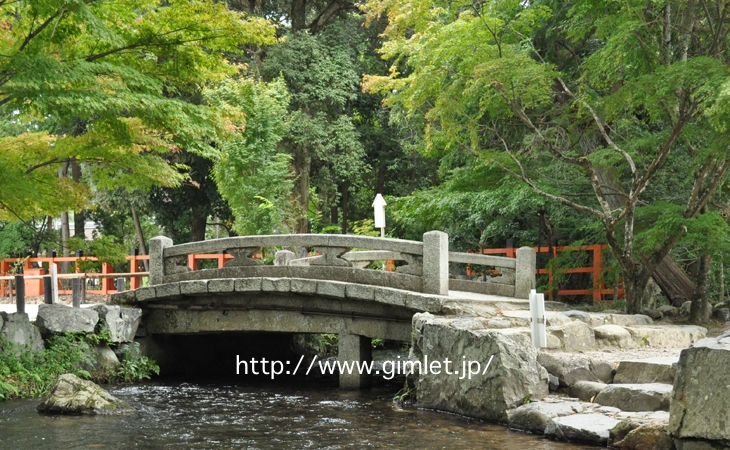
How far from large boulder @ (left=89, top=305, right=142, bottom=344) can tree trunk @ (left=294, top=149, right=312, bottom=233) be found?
1119 cm

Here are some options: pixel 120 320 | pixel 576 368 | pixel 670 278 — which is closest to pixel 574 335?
pixel 576 368

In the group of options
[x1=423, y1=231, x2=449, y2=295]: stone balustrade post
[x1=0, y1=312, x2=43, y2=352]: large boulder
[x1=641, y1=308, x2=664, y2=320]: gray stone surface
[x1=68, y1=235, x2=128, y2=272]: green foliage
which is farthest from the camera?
[x1=641, y1=308, x2=664, y2=320]: gray stone surface

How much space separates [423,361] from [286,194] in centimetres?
1391

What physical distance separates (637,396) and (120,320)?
9.04 meters

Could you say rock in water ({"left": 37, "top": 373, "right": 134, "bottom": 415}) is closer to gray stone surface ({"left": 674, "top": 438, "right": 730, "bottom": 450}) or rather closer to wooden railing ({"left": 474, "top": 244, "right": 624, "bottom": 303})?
gray stone surface ({"left": 674, "top": 438, "right": 730, "bottom": 450})

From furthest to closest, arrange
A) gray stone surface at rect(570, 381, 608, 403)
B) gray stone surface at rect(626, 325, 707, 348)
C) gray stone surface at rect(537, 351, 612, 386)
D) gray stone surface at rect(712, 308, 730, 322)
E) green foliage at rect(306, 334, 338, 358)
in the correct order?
1. green foliage at rect(306, 334, 338, 358)
2. gray stone surface at rect(712, 308, 730, 322)
3. gray stone surface at rect(626, 325, 707, 348)
4. gray stone surface at rect(537, 351, 612, 386)
5. gray stone surface at rect(570, 381, 608, 403)

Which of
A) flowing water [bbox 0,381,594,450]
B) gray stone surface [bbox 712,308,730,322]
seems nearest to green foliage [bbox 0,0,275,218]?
flowing water [bbox 0,381,594,450]

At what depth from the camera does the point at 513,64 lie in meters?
12.8

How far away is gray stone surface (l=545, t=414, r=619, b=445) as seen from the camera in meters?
8.06

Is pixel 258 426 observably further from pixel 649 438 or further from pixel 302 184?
pixel 302 184

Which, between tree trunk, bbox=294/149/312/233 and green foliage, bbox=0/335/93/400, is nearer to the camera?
green foliage, bbox=0/335/93/400

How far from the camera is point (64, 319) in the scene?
13508 mm

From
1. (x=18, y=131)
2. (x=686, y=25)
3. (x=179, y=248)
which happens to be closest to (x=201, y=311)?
(x=179, y=248)

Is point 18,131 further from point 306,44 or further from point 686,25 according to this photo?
point 686,25
